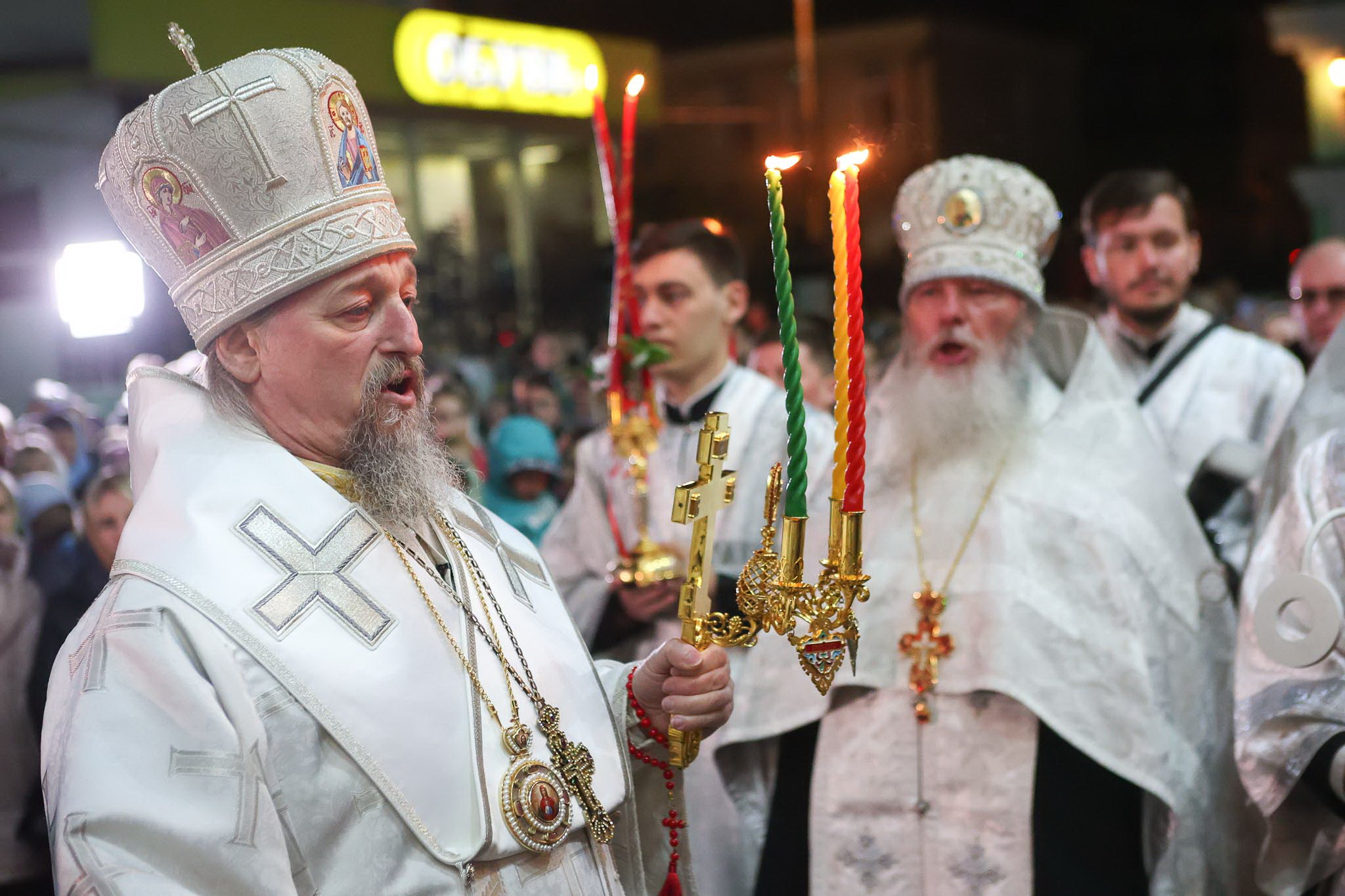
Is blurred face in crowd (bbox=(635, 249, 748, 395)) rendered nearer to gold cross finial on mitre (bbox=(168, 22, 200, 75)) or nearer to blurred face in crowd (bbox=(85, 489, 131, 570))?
blurred face in crowd (bbox=(85, 489, 131, 570))

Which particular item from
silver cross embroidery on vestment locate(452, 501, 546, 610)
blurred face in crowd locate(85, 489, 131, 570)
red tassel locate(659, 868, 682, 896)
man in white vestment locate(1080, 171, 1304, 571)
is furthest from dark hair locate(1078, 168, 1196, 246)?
blurred face in crowd locate(85, 489, 131, 570)

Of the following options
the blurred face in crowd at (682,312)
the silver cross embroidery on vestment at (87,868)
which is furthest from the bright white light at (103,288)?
the silver cross embroidery on vestment at (87,868)

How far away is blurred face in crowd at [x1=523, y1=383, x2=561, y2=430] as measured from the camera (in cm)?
780

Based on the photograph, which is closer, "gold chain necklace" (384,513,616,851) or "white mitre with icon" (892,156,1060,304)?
"gold chain necklace" (384,513,616,851)

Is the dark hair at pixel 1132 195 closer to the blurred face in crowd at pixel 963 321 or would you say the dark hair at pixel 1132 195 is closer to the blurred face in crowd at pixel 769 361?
the blurred face in crowd at pixel 769 361

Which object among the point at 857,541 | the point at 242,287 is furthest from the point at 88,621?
the point at 857,541

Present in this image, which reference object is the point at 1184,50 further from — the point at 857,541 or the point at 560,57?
the point at 857,541

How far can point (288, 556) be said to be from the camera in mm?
2043

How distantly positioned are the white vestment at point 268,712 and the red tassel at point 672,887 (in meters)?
0.20

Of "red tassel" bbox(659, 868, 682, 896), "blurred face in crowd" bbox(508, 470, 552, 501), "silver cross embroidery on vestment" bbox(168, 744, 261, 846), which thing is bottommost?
"red tassel" bbox(659, 868, 682, 896)

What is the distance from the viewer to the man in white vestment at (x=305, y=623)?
5.92 ft

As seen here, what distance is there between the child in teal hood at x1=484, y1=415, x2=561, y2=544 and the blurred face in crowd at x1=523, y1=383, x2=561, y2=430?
→ 139 centimetres

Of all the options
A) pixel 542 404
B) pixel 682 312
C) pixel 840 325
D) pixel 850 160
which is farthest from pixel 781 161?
pixel 542 404

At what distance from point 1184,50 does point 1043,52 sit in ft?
8.44
